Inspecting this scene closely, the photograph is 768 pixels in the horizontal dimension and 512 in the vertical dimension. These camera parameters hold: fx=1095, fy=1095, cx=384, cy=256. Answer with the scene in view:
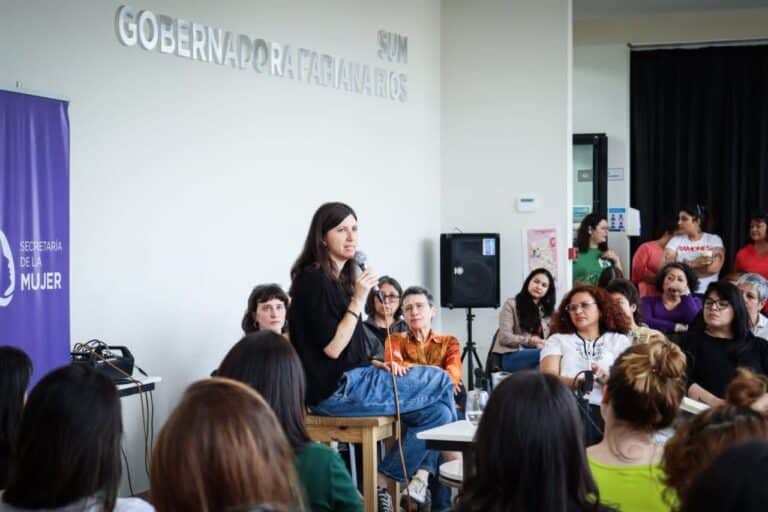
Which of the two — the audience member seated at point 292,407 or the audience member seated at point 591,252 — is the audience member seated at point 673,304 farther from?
the audience member seated at point 292,407

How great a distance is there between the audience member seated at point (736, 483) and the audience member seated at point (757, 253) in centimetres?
854

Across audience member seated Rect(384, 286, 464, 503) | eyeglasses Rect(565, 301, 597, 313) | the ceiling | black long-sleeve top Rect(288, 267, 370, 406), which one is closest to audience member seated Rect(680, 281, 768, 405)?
eyeglasses Rect(565, 301, 597, 313)

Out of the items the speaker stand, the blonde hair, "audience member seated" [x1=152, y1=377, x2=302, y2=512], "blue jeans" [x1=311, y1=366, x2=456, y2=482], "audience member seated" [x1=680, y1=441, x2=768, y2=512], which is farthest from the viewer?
the speaker stand

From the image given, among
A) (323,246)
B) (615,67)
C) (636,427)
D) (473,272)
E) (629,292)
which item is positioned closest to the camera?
(636,427)

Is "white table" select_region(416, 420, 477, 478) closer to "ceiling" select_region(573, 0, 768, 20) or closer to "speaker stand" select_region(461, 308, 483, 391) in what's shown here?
"speaker stand" select_region(461, 308, 483, 391)

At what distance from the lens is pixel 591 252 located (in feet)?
33.3

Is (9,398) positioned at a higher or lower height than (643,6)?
lower

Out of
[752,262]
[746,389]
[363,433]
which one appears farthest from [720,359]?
[752,262]

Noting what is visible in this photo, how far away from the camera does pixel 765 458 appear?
1093 millimetres

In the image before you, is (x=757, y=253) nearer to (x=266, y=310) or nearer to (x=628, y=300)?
(x=628, y=300)

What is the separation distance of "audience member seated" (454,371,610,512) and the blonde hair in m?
0.89

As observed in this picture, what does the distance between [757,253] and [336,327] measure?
5944mm

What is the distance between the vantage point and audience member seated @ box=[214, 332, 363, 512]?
2.42 meters

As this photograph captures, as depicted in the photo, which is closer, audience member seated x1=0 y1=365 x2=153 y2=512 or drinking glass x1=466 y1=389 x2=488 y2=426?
audience member seated x1=0 y1=365 x2=153 y2=512
